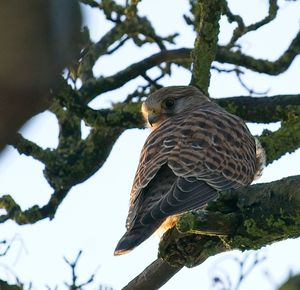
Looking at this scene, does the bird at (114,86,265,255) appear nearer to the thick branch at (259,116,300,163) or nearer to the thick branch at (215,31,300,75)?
the thick branch at (259,116,300,163)

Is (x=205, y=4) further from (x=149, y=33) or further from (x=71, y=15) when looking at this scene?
(x=71, y=15)

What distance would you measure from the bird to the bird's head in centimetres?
2

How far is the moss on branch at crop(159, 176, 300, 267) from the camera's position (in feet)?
7.03

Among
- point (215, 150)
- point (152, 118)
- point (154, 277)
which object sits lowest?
point (154, 277)

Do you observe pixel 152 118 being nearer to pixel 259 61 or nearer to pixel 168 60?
pixel 168 60

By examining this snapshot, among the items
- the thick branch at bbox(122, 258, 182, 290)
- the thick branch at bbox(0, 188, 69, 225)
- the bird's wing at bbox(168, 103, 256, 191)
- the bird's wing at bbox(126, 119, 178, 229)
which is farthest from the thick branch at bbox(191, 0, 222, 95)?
the thick branch at bbox(122, 258, 182, 290)

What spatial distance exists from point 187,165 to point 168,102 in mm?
2155

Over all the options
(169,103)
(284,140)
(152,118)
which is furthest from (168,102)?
(284,140)

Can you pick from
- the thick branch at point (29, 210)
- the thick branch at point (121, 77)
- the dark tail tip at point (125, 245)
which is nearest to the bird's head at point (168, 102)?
the thick branch at point (121, 77)

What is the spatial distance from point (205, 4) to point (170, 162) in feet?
4.39

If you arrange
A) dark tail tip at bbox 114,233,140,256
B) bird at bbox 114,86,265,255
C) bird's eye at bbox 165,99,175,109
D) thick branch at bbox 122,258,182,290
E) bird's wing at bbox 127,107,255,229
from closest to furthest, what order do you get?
thick branch at bbox 122,258,182,290
dark tail tip at bbox 114,233,140,256
bird at bbox 114,86,265,255
bird's wing at bbox 127,107,255,229
bird's eye at bbox 165,99,175,109

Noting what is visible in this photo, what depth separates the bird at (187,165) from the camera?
4.01 metres

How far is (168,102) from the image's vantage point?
21.8 ft

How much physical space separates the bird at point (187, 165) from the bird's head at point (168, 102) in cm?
2
